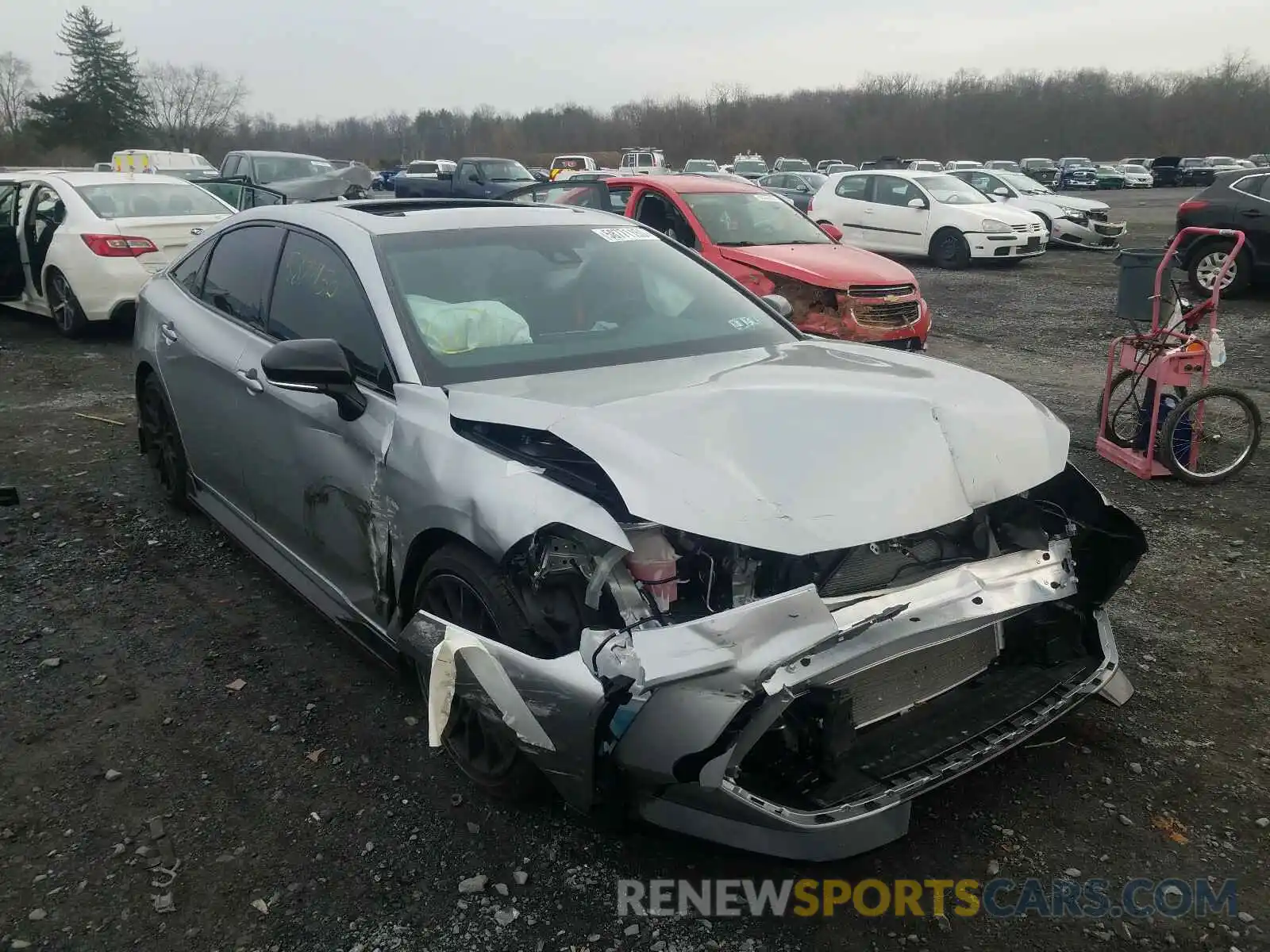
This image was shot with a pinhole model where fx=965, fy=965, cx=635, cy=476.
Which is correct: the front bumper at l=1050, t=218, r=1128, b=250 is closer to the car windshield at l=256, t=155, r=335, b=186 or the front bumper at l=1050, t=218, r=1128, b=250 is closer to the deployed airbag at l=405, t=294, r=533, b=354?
the car windshield at l=256, t=155, r=335, b=186

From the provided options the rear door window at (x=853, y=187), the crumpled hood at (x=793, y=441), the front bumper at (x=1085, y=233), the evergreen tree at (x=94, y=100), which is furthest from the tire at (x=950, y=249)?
the evergreen tree at (x=94, y=100)

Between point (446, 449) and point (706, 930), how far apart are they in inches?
56.7

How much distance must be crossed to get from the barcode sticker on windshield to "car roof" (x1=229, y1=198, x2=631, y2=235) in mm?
47

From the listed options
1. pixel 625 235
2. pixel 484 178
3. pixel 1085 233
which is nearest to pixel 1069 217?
pixel 1085 233

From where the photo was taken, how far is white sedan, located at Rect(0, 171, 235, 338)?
28.7 ft

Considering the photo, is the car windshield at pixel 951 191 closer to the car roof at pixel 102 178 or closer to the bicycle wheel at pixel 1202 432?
the bicycle wheel at pixel 1202 432

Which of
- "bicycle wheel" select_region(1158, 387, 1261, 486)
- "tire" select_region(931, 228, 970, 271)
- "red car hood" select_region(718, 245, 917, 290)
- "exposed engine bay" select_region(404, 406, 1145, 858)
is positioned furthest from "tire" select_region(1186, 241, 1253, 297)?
"exposed engine bay" select_region(404, 406, 1145, 858)

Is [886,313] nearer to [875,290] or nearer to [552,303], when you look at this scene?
[875,290]

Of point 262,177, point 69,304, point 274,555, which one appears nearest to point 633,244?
point 274,555

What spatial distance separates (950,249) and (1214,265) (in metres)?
4.34

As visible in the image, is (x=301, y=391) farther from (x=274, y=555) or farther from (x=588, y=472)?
(x=588, y=472)

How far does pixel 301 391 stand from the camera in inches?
131

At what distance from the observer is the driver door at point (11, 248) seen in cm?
947

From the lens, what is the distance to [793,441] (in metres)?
2.53
